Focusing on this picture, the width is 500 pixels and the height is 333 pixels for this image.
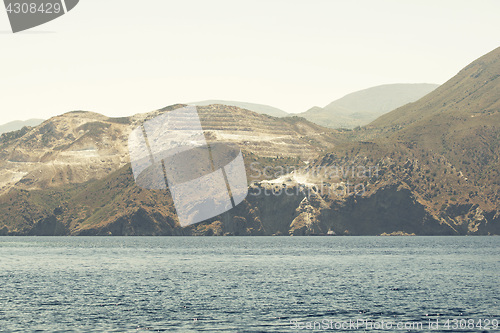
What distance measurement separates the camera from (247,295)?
87.8 m

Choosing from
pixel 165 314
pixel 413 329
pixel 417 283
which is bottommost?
pixel 417 283

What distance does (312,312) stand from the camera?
243 feet

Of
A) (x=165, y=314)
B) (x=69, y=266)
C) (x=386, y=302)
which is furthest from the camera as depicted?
(x=69, y=266)

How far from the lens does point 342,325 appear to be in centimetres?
6625

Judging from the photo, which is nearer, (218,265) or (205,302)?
(205,302)

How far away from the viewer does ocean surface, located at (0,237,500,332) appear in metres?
66.4

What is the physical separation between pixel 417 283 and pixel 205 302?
134 feet

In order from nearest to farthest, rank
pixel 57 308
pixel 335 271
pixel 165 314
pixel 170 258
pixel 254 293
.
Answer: pixel 165 314 → pixel 57 308 → pixel 254 293 → pixel 335 271 → pixel 170 258

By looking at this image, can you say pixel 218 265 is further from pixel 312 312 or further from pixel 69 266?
pixel 312 312

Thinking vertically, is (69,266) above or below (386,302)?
above

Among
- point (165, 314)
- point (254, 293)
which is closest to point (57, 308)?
point (165, 314)

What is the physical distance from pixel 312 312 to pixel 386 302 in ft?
42.9

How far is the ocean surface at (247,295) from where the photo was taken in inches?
2616

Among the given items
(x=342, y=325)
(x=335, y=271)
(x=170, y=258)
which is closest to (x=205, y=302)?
(x=342, y=325)
